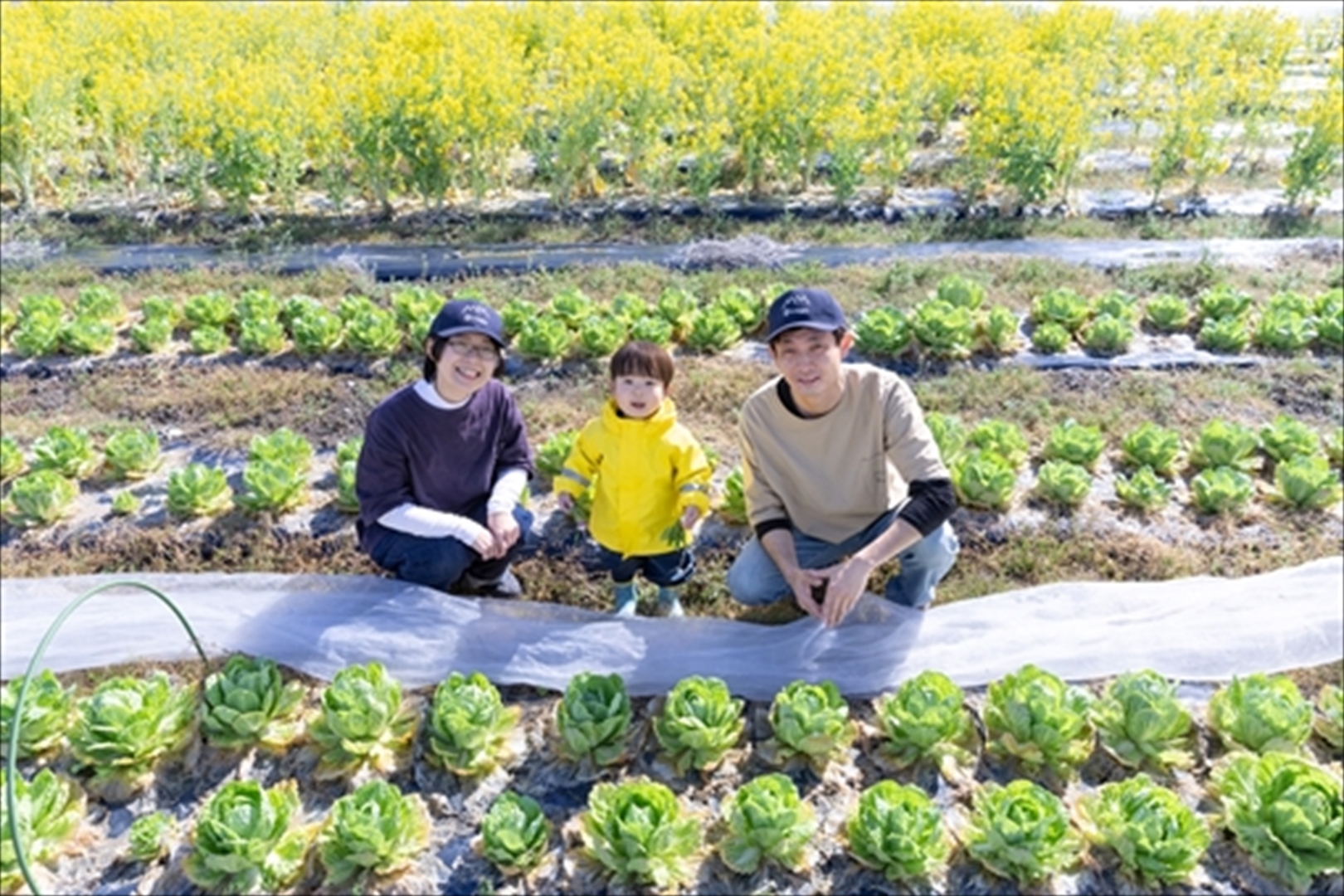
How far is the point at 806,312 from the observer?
2914 millimetres

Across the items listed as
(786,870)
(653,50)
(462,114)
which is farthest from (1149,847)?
(653,50)

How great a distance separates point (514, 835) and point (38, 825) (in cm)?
140

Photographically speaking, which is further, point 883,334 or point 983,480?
point 883,334

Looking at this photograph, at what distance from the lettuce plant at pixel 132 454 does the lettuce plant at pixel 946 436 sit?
3821 millimetres

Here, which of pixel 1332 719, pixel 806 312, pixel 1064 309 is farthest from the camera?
pixel 1064 309

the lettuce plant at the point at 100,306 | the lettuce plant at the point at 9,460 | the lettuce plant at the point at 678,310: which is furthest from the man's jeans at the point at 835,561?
the lettuce plant at the point at 100,306

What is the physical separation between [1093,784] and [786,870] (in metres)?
1.06

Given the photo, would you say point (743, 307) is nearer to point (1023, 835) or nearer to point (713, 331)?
point (713, 331)

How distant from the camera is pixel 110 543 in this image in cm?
437

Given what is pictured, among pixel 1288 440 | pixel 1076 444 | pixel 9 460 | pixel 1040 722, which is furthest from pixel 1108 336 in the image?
pixel 9 460

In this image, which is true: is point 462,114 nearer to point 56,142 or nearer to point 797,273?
point 797,273

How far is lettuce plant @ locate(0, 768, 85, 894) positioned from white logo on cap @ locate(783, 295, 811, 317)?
262 cm

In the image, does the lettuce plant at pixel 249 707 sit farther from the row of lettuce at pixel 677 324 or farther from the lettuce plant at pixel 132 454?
A: the row of lettuce at pixel 677 324

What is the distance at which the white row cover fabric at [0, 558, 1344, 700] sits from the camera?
3408 mm
